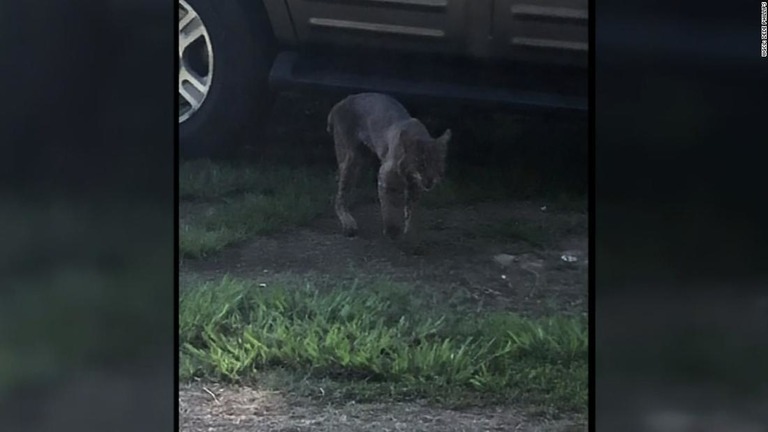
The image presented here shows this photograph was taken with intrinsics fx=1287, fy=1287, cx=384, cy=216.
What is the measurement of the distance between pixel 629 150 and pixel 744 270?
83 cm

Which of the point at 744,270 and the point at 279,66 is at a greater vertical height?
the point at 279,66

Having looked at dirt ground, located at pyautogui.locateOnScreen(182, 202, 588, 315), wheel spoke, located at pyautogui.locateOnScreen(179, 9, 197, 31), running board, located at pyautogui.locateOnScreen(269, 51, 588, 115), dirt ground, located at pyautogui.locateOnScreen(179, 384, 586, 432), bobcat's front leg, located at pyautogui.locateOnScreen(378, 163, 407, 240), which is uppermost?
wheel spoke, located at pyautogui.locateOnScreen(179, 9, 197, 31)

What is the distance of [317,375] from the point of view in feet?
20.6

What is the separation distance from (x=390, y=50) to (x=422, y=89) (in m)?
0.25

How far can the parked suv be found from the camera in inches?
246

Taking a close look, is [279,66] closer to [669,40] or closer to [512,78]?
[512,78]

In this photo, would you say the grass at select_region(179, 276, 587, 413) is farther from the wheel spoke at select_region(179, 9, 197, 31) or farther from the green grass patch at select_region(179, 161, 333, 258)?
the wheel spoke at select_region(179, 9, 197, 31)

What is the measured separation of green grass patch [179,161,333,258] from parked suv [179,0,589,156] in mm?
167

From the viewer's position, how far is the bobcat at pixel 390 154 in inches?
247

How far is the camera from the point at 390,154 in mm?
6316

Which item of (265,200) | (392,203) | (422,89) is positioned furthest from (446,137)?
(265,200)

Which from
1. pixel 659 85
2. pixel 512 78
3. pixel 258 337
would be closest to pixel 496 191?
pixel 512 78

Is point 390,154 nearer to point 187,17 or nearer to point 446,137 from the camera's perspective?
point 446,137

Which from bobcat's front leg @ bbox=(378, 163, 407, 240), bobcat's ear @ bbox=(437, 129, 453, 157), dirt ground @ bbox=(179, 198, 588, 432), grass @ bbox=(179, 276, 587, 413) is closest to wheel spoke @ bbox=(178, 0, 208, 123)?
dirt ground @ bbox=(179, 198, 588, 432)
